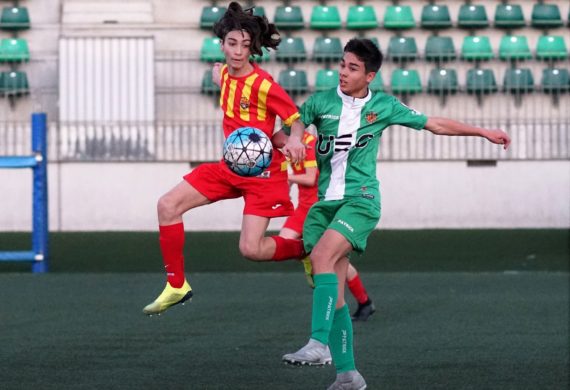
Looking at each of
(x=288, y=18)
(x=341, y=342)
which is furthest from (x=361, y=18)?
(x=341, y=342)

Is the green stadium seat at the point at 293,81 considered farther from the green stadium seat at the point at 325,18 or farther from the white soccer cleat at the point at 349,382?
the white soccer cleat at the point at 349,382

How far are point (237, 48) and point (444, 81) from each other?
13.0m

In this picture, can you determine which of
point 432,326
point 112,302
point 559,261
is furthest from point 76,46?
point 432,326

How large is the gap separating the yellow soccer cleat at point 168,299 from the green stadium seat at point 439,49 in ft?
43.1

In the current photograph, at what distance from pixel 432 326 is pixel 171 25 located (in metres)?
12.4

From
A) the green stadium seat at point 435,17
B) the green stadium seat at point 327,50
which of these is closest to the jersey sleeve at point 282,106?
the green stadium seat at point 327,50

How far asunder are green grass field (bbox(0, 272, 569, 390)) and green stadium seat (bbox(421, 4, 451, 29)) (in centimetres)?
876

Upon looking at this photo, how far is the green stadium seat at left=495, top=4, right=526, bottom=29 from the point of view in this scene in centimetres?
1989

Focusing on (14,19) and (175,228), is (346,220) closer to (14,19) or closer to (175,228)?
(175,228)

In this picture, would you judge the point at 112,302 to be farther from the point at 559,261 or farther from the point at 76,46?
the point at 76,46

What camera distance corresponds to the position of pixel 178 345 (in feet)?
24.3

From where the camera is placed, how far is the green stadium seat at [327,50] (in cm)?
1928

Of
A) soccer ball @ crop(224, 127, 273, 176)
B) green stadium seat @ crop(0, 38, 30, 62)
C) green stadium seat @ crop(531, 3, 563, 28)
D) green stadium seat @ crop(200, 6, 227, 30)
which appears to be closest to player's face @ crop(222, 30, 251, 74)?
soccer ball @ crop(224, 127, 273, 176)

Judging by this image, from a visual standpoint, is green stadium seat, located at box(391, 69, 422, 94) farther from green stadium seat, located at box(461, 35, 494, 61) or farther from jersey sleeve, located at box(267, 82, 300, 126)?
jersey sleeve, located at box(267, 82, 300, 126)
